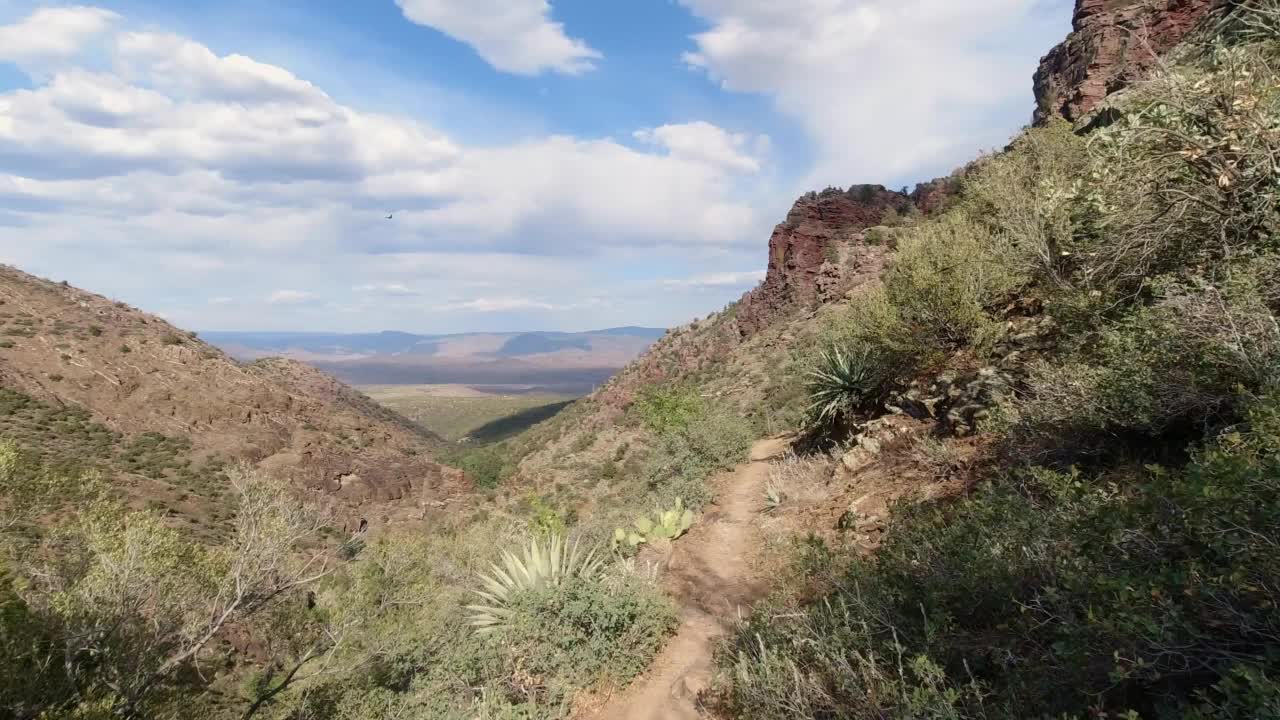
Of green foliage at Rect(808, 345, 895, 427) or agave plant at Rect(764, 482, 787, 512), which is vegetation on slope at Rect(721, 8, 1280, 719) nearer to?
green foliage at Rect(808, 345, 895, 427)

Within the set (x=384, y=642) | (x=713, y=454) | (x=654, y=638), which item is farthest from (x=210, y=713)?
(x=713, y=454)

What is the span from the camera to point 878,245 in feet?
124

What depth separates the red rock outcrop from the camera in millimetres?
43625

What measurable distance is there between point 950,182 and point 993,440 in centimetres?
4079

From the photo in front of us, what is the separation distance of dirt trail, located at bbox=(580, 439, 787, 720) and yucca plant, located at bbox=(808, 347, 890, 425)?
2.40 meters

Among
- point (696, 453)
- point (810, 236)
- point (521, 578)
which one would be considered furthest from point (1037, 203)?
point (810, 236)

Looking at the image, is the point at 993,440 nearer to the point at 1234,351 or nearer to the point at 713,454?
the point at 1234,351

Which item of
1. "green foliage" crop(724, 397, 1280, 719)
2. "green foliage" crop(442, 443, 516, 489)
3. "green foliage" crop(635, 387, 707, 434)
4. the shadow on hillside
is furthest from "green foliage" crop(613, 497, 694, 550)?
the shadow on hillside

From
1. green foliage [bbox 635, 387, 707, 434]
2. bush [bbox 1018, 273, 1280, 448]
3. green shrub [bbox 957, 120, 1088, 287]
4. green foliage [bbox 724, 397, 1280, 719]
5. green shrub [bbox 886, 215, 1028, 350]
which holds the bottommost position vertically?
green foliage [bbox 635, 387, 707, 434]

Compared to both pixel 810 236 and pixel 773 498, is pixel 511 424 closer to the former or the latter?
pixel 810 236

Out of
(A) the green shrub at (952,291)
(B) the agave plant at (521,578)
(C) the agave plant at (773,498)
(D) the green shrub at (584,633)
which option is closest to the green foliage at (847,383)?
(A) the green shrub at (952,291)

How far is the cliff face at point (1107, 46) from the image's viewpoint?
87.2 feet

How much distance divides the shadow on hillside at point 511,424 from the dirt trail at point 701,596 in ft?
333

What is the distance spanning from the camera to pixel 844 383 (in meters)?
13.2
